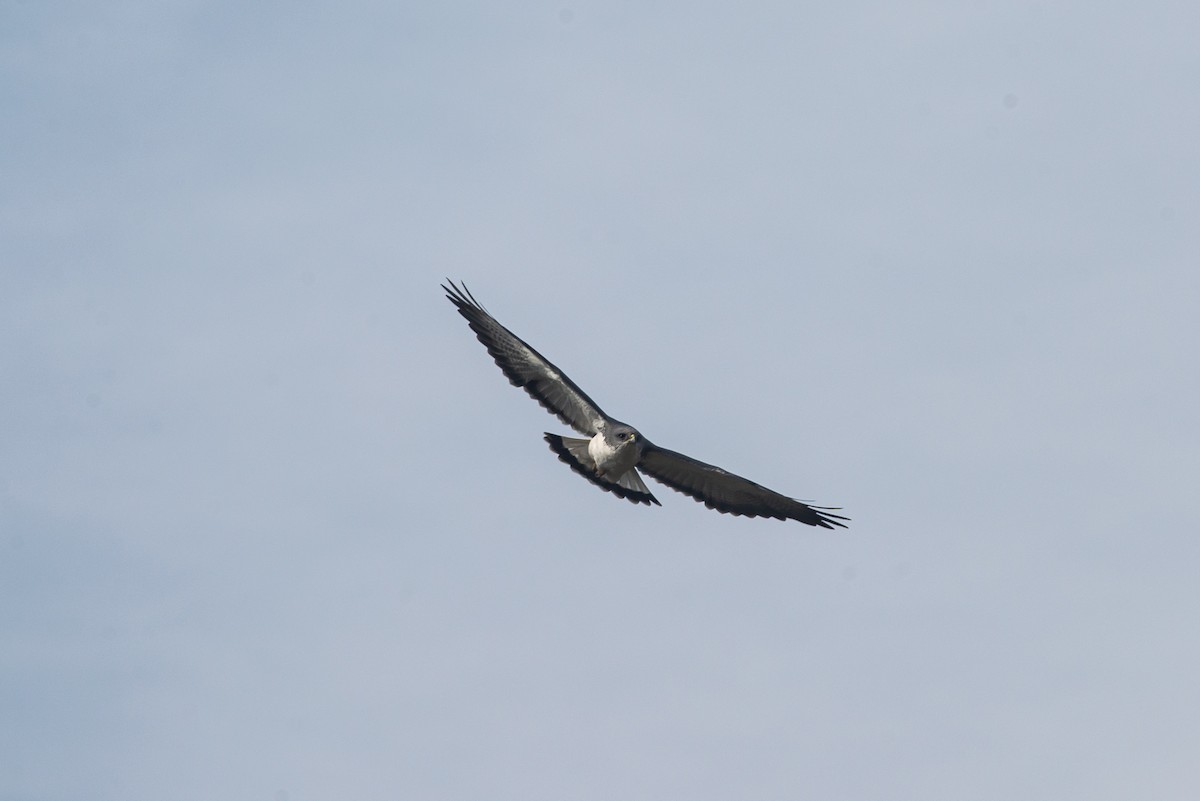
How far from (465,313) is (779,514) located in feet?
19.6

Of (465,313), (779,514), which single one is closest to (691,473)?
(779,514)

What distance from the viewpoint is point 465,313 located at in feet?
89.2

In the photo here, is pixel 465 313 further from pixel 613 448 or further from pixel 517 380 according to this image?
pixel 613 448

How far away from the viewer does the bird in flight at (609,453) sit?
2622 cm

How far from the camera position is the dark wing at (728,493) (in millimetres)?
27000

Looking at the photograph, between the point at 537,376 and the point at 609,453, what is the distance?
1.74m

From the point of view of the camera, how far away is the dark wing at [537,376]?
1038 inches

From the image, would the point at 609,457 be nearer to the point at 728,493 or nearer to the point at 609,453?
the point at 609,453

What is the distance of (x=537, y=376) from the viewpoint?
26.6 meters

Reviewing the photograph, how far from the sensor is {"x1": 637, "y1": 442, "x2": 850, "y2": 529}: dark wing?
88.6 ft

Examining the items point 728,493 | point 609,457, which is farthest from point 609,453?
point 728,493

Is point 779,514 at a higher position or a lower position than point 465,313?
lower

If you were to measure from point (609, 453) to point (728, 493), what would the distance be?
251 cm

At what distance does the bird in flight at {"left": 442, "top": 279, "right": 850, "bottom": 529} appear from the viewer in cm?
2622
